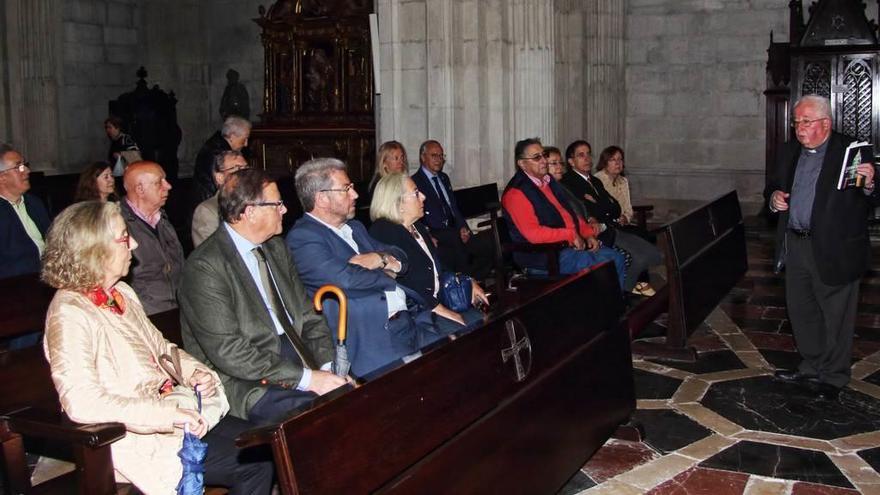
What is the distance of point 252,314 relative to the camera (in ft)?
11.9

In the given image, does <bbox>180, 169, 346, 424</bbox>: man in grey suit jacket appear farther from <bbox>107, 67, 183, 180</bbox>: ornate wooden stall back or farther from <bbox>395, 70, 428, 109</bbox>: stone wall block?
<bbox>107, 67, 183, 180</bbox>: ornate wooden stall back

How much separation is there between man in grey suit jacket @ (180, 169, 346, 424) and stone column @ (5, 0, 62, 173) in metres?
10.7

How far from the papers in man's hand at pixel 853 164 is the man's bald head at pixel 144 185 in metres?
3.57

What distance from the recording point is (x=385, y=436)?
2.70 m

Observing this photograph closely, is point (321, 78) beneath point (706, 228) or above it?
above

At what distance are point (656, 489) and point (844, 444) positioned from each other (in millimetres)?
1143

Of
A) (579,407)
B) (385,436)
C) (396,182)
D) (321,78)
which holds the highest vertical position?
(321,78)

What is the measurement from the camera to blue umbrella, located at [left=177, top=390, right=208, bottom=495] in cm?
290

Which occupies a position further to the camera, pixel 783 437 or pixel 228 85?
pixel 228 85

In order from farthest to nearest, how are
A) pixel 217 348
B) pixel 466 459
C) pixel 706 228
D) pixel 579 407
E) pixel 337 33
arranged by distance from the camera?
pixel 337 33
pixel 706 228
pixel 579 407
pixel 217 348
pixel 466 459

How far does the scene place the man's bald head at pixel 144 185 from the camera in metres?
4.84

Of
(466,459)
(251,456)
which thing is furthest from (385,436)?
(251,456)

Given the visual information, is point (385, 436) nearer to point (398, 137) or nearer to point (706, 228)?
point (706, 228)

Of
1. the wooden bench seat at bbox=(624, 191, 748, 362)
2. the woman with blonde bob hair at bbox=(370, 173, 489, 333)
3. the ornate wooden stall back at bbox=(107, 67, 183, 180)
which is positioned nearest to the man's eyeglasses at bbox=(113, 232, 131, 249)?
the woman with blonde bob hair at bbox=(370, 173, 489, 333)
